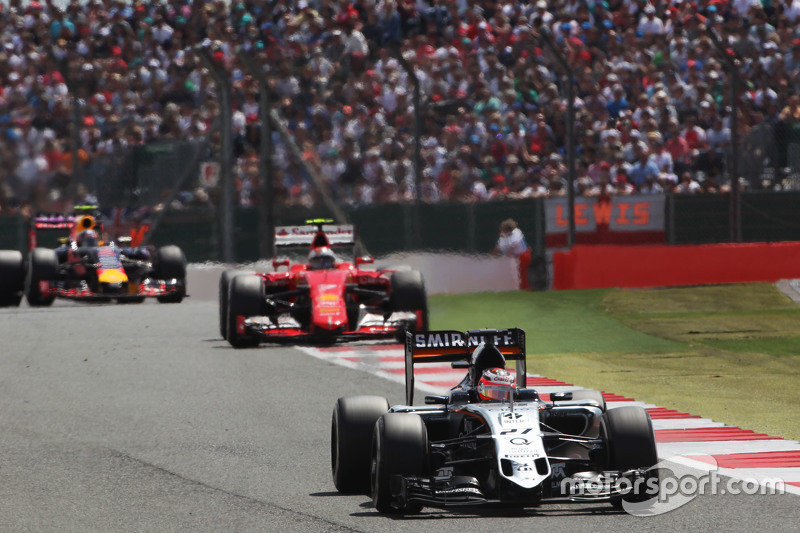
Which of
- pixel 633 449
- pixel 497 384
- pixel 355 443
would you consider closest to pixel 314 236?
pixel 497 384

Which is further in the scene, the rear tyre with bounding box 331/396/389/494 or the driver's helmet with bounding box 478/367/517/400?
the driver's helmet with bounding box 478/367/517/400

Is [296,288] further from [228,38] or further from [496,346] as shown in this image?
[228,38]

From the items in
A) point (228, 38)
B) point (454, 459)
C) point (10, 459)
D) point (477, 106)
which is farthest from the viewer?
point (228, 38)

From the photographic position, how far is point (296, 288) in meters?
15.0

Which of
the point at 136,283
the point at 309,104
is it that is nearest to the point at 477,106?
the point at 309,104

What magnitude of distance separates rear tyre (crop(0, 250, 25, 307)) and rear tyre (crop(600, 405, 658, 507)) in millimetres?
16169

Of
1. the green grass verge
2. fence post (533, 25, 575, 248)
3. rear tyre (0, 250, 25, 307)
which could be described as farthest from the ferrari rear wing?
rear tyre (0, 250, 25, 307)

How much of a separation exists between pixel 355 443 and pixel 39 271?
1489 cm

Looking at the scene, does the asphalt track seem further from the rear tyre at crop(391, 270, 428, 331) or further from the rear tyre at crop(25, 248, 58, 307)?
the rear tyre at crop(25, 248, 58, 307)

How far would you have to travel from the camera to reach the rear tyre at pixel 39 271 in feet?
67.6

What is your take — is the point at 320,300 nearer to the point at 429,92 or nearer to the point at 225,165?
the point at 225,165

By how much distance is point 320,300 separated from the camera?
48.1 feet

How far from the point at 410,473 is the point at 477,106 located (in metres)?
17.3

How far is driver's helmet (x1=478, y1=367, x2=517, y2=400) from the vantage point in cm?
678
